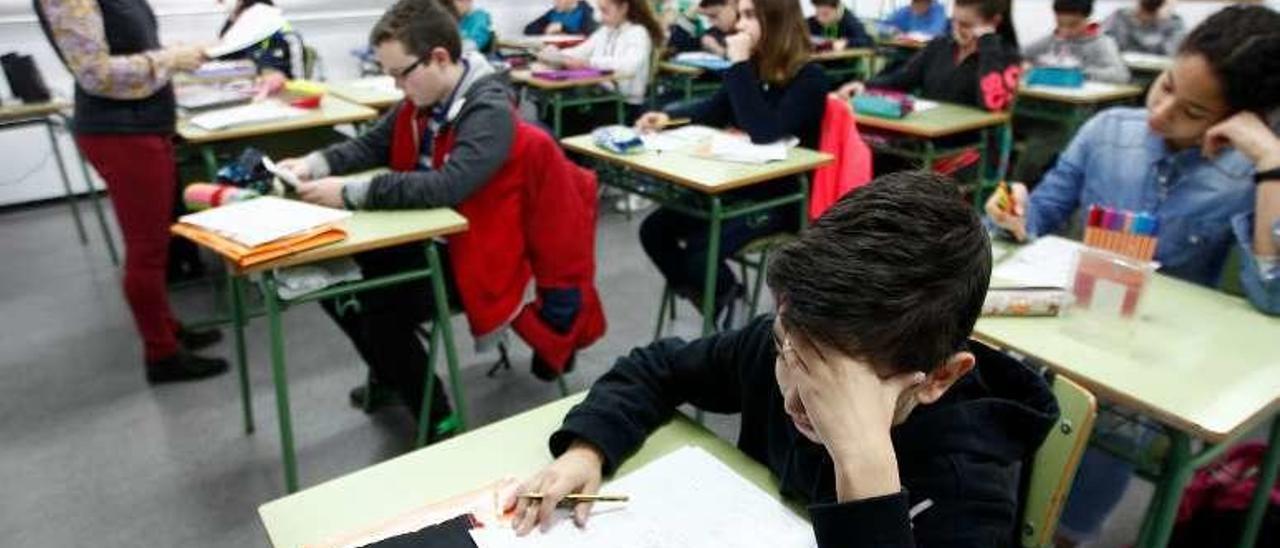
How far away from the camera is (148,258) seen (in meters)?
2.54

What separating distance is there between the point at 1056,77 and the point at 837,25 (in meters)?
2.48

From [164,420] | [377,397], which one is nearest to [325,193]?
[377,397]

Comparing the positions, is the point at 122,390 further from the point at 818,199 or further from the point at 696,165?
the point at 818,199

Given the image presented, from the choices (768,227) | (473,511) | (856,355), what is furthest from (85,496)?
(856,355)

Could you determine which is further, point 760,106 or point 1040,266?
point 760,106

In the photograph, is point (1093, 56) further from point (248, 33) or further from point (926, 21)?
point (248, 33)

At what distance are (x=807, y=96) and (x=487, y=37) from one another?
10.4 feet

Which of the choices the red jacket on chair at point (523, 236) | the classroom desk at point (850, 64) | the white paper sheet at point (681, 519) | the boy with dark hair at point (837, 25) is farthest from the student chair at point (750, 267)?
the boy with dark hair at point (837, 25)

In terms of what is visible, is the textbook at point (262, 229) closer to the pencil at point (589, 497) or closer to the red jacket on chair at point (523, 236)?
the red jacket on chair at point (523, 236)

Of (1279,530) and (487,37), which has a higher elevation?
(487,37)

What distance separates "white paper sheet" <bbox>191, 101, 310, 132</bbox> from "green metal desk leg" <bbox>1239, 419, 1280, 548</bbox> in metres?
2.90

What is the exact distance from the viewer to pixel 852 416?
→ 0.75 metres

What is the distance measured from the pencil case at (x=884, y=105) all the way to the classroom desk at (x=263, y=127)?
6.29ft

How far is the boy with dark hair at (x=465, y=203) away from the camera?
6.54ft
